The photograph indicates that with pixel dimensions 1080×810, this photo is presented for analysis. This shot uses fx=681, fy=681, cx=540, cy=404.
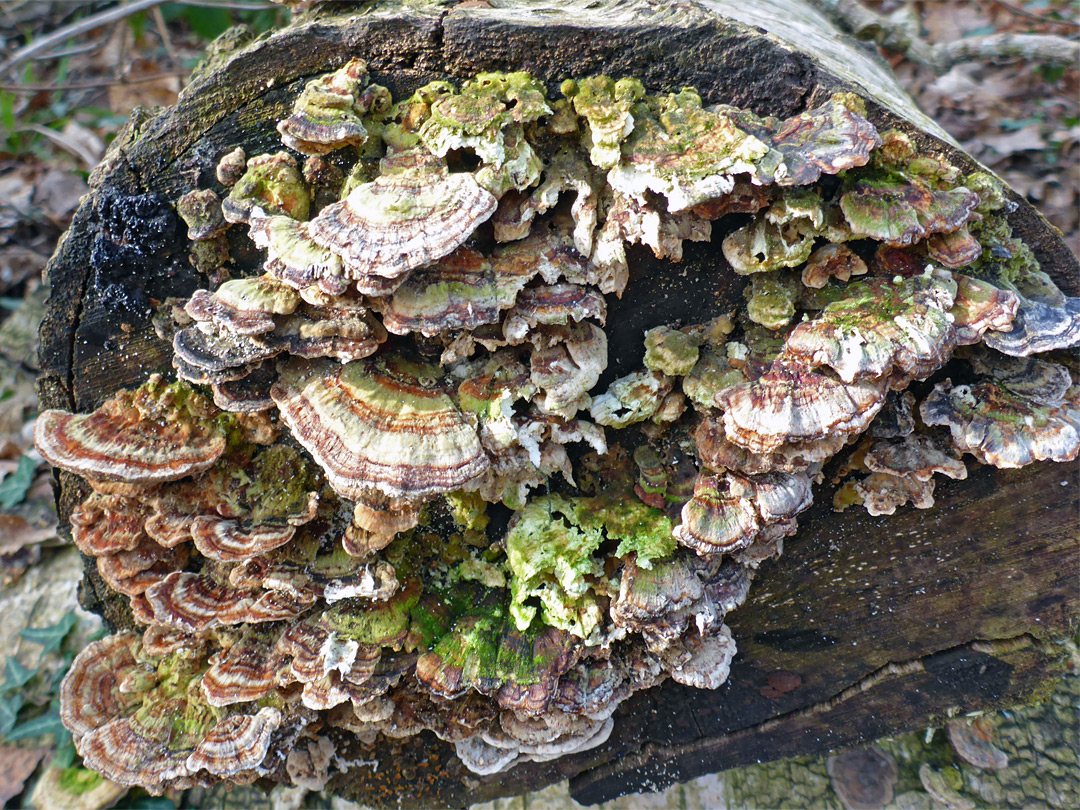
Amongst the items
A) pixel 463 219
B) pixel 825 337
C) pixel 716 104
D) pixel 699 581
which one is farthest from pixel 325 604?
pixel 716 104

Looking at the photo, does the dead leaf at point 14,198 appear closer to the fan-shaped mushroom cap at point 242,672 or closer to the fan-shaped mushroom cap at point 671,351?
the fan-shaped mushroom cap at point 242,672

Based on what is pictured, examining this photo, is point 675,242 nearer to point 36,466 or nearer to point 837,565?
point 837,565

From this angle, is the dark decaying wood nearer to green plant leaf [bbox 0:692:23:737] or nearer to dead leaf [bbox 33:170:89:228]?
green plant leaf [bbox 0:692:23:737]

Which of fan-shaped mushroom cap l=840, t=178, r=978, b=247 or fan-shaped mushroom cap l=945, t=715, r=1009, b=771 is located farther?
fan-shaped mushroom cap l=945, t=715, r=1009, b=771

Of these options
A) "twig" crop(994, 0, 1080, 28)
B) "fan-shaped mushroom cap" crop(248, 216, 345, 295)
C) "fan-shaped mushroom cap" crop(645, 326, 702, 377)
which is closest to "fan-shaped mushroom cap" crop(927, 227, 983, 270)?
"fan-shaped mushroom cap" crop(645, 326, 702, 377)

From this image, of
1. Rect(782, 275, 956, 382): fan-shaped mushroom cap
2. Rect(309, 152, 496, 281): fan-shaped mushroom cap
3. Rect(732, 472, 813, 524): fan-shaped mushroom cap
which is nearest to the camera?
Rect(309, 152, 496, 281): fan-shaped mushroom cap

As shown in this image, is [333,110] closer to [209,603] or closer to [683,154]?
[683,154]

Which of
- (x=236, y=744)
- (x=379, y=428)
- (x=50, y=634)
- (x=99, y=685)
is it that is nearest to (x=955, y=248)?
(x=379, y=428)
